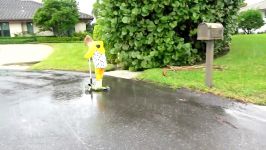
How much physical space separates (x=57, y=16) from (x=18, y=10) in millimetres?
10285

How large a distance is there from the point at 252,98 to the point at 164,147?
345 centimetres

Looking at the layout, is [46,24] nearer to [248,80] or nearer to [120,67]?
[120,67]

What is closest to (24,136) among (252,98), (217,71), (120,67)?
(252,98)

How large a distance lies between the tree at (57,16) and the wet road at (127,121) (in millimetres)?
29855

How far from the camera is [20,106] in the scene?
776cm

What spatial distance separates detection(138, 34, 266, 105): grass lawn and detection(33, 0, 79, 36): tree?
88.0 ft

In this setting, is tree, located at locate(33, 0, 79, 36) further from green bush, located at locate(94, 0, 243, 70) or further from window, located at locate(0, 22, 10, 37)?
green bush, located at locate(94, 0, 243, 70)

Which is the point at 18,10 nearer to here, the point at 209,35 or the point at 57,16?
the point at 57,16

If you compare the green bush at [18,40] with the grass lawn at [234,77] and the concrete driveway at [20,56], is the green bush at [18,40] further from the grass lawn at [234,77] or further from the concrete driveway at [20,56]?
the grass lawn at [234,77]

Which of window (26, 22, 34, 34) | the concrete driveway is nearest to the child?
the concrete driveway

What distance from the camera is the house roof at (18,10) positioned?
43.7 m

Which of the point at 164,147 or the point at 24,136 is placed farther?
the point at 24,136

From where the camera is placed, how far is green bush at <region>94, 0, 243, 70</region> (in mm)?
12102

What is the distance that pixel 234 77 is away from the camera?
1010 centimetres
